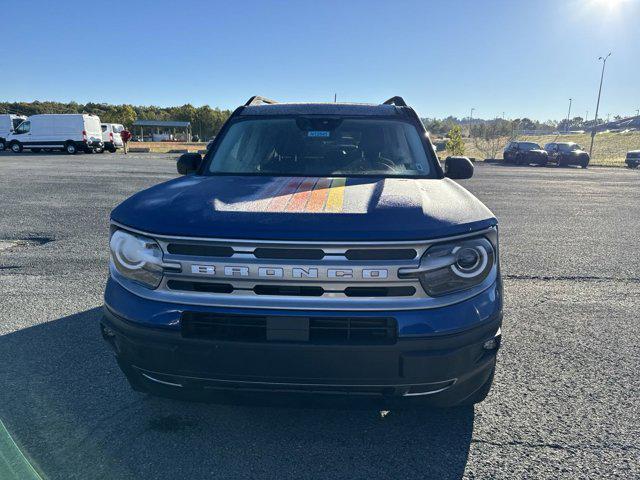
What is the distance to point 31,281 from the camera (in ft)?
16.4

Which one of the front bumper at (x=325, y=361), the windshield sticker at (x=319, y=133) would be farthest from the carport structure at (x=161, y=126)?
the front bumper at (x=325, y=361)

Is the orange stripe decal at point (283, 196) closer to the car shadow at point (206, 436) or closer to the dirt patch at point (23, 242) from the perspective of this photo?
the car shadow at point (206, 436)

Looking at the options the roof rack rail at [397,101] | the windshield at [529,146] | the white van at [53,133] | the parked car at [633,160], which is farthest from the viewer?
the windshield at [529,146]

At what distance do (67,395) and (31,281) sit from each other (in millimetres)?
2628

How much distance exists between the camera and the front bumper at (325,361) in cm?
200

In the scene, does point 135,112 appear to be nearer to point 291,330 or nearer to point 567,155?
point 567,155

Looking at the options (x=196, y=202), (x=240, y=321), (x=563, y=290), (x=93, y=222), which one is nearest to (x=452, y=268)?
(x=240, y=321)

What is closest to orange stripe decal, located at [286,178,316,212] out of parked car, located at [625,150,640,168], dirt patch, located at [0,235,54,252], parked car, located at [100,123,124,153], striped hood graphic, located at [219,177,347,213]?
striped hood graphic, located at [219,177,347,213]

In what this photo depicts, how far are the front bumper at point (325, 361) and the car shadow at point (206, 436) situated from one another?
214 mm

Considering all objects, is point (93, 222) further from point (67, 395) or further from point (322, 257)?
point (322, 257)

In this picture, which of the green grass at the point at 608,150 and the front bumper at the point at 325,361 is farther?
the green grass at the point at 608,150

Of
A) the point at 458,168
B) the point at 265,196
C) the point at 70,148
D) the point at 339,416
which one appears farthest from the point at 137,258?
the point at 70,148

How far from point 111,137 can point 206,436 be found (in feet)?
112

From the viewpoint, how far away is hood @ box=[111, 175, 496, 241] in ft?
6.74
